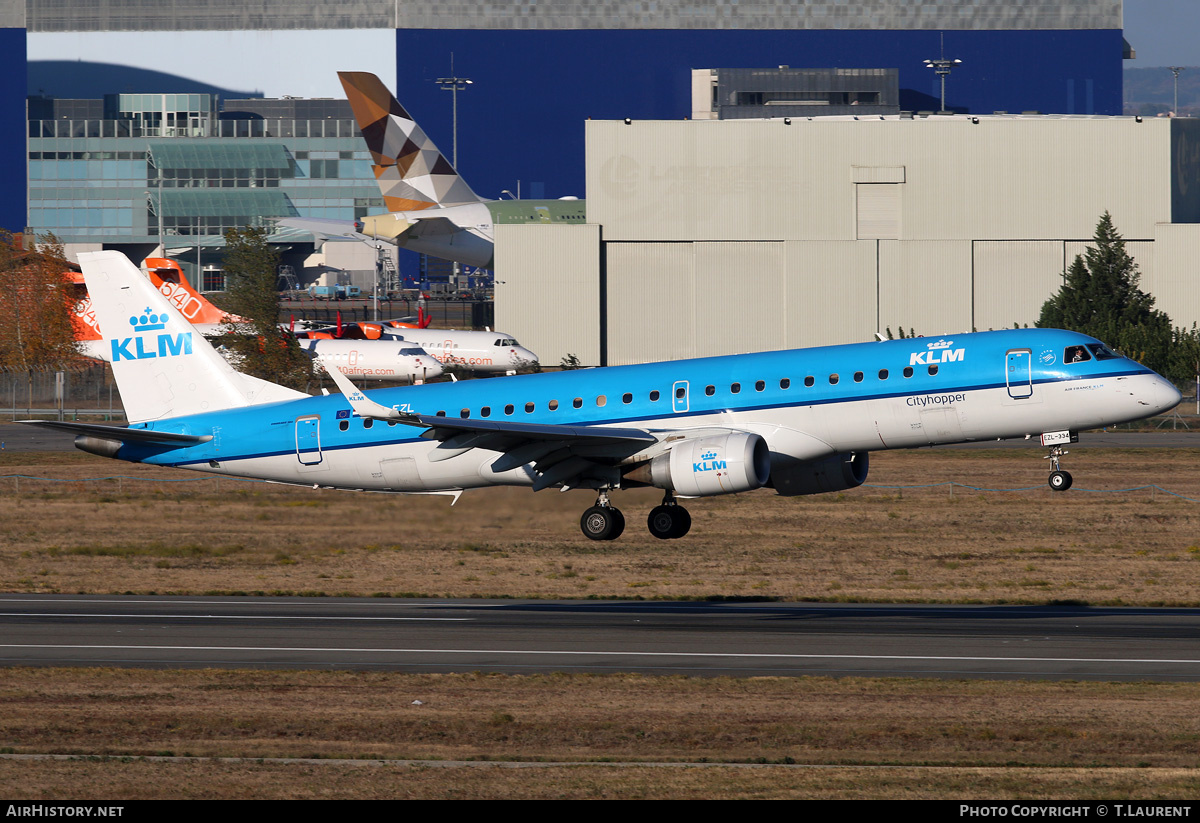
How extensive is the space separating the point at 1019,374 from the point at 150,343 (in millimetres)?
23299

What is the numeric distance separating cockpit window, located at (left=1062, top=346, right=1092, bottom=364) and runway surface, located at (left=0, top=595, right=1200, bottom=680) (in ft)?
21.4

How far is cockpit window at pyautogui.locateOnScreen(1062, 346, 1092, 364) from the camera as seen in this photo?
35188 millimetres

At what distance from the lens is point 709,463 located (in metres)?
34.8

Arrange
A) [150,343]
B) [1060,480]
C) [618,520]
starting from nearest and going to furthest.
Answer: [1060,480] < [618,520] < [150,343]

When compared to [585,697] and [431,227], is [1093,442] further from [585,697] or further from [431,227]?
[431,227]

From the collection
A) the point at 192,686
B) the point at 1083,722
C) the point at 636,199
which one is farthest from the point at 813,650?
the point at 636,199

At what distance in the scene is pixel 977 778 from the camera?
73.5ft

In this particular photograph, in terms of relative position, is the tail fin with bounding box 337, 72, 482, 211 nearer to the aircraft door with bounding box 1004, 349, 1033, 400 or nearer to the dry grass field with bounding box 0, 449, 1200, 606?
the dry grass field with bounding box 0, 449, 1200, 606

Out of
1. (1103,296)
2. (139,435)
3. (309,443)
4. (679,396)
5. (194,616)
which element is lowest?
(194,616)

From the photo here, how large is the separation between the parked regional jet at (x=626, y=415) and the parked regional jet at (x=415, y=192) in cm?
8007

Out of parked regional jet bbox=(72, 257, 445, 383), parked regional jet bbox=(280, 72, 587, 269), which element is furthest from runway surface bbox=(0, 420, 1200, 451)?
parked regional jet bbox=(280, 72, 587, 269)

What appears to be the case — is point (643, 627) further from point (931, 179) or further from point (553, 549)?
point (931, 179)

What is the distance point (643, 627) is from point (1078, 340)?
1273cm

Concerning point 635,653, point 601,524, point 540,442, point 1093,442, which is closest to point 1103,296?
point 1093,442
